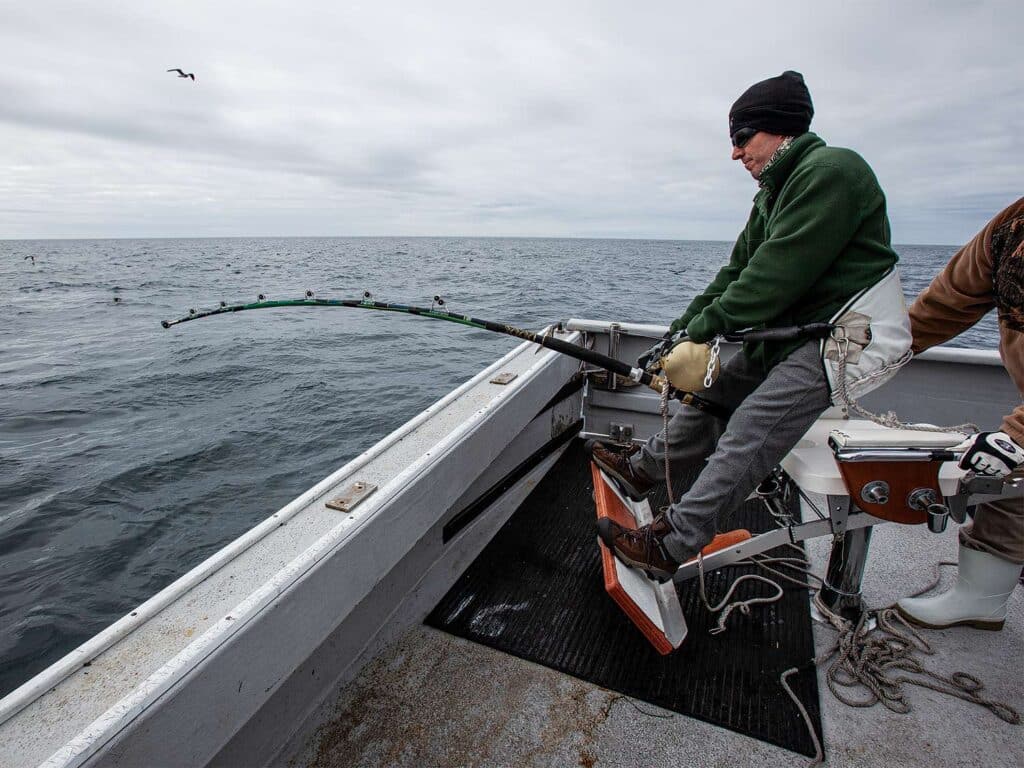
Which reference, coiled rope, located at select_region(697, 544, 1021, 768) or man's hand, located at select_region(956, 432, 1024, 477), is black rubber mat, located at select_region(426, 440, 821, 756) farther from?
man's hand, located at select_region(956, 432, 1024, 477)

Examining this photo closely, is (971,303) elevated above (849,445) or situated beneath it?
elevated above

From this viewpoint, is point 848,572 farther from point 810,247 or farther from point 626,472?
point 810,247

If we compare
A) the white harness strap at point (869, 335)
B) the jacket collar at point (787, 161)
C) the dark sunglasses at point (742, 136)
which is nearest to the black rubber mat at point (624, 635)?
the white harness strap at point (869, 335)

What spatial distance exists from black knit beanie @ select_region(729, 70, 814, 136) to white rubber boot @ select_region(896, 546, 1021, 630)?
5.56 ft

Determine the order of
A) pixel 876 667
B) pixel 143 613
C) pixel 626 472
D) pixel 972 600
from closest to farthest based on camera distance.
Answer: pixel 143 613, pixel 876 667, pixel 972 600, pixel 626 472

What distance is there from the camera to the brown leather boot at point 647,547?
2082mm

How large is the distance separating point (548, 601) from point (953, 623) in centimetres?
158

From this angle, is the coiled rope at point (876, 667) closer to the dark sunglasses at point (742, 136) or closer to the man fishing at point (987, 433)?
the man fishing at point (987, 433)

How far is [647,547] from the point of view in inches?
83.0

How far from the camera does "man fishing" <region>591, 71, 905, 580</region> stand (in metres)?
1.70

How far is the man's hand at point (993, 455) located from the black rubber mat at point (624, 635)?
3.07 feet

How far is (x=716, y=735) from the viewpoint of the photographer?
1.81 metres

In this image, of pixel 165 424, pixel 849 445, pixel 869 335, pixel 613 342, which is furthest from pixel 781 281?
pixel 165 424

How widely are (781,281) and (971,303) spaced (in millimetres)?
852
